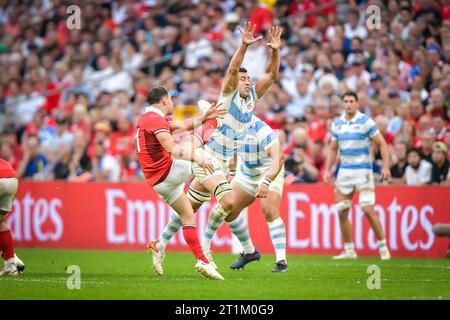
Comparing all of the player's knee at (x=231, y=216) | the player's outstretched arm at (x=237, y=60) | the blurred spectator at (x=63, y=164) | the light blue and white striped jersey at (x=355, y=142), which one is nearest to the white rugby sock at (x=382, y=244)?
the light blue and white striped jersey at (x=355, y=142)

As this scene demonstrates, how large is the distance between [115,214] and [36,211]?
1.76m

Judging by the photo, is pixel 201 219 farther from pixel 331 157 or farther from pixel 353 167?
pixel 353 167

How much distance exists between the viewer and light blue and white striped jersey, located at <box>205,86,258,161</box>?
12273mm

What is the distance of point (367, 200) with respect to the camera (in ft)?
49.8

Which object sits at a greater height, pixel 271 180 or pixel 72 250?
pixel 271 180

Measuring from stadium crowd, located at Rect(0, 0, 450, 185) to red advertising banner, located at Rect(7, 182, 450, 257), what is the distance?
64cm

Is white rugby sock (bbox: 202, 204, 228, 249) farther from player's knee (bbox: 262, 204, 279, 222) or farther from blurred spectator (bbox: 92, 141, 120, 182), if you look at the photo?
blurred spectator (bbox: 92, 141, 120, 182)

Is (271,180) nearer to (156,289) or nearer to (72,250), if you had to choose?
(156,289)

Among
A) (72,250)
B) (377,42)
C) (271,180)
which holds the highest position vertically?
(377,42)

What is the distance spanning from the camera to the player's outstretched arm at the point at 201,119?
35.7 ft

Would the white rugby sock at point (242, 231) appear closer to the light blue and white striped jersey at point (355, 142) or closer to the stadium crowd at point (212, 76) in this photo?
the light blue and white striped jersey at point (355, 142)

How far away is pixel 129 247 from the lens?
1781cm

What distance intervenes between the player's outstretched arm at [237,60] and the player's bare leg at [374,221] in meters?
4.13
